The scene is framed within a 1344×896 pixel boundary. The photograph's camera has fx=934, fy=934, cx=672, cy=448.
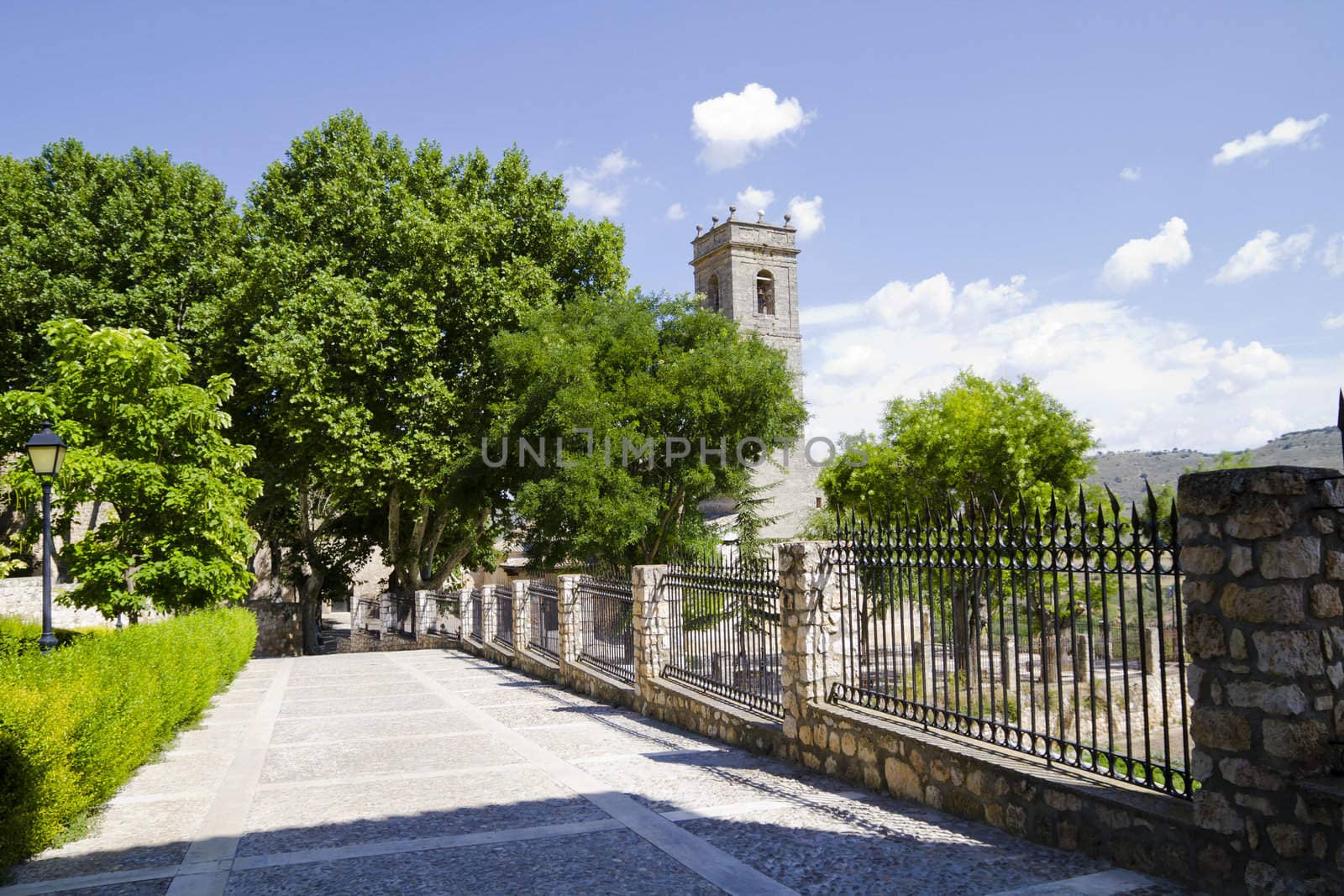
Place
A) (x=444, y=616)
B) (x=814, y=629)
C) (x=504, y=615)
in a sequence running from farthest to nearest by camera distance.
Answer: (x=444, y=616) < (x=504, y=615) < (x=814, y=629)

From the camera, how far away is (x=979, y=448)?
22250 millimetres

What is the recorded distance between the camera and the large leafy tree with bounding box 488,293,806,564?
2211 cm

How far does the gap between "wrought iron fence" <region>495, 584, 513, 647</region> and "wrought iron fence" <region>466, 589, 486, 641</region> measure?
100cm

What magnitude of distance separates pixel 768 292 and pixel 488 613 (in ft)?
88.9

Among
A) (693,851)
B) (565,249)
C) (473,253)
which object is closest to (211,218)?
(473,253)

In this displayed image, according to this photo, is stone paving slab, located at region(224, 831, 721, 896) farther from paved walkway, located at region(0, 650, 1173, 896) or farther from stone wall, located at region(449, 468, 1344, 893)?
stone wall, located at region(449, 468, 1344, 893)

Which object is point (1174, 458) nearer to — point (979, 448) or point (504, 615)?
point (979, 448)

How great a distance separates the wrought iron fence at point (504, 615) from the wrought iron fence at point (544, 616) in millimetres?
970

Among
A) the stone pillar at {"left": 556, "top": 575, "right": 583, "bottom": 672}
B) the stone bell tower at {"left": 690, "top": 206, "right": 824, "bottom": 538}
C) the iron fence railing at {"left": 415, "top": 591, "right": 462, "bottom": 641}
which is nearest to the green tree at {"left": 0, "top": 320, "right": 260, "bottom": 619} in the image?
the stone pillar at {"left": 556, "top": 575, "right": 583, "bottom": 672}

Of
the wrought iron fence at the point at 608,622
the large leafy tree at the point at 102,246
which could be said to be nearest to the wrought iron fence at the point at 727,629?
the wrought iron fence at the point at 608,622

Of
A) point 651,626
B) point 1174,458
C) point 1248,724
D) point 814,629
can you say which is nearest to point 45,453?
point 651,626

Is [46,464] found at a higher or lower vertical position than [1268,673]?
higher

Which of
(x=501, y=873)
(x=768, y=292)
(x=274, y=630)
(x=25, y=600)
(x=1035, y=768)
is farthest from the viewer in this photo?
(x=768, y=292)

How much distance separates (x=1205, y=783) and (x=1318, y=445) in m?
72.3
